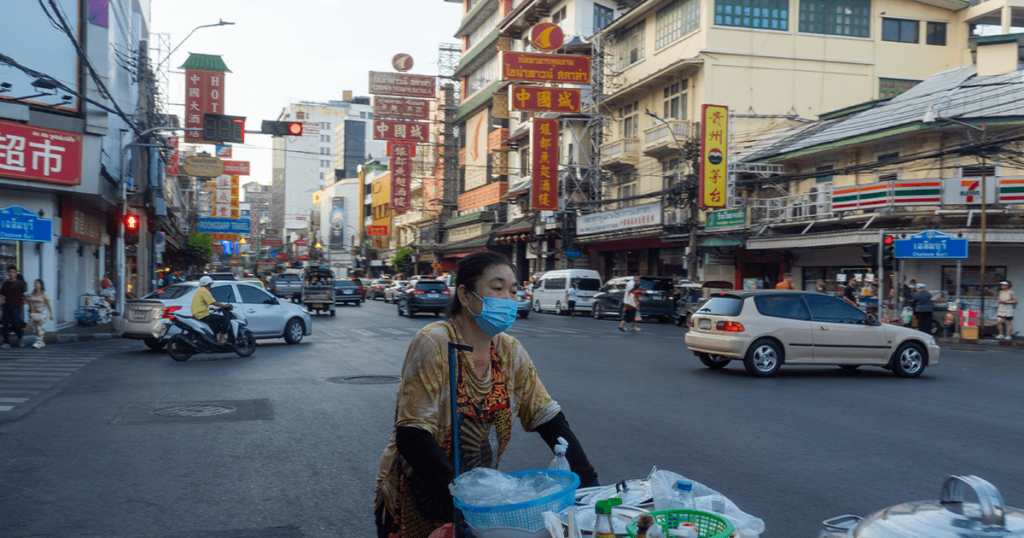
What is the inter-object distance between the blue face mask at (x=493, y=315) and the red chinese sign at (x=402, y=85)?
51806 mm

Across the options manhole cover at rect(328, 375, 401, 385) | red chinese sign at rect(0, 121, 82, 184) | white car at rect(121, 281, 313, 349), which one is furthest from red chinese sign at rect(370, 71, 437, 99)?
manhole cover at rect(328, 375, 401, 385)

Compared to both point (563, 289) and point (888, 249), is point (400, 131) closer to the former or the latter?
point (563, 289)

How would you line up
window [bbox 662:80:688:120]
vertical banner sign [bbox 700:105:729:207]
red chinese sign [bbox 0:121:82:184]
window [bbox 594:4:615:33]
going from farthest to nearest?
window [bbox 594:4:615:33], window [bbox 662:80:688:120], vertical banner sign [bbox 700:105:729:207], red chinese sign [bbox 0:121:82:184]

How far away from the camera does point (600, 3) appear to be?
46938 mm

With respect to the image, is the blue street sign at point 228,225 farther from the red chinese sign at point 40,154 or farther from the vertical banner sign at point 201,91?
the red chinese sign at point 40,154

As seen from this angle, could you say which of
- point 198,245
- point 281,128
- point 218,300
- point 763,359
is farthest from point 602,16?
point 763,359

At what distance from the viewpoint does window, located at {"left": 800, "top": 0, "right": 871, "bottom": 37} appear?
115 feet

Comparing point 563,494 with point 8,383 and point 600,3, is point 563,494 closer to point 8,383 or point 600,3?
point 8,383

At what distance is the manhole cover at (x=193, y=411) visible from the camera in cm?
888

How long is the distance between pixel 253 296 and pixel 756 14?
2605 cm

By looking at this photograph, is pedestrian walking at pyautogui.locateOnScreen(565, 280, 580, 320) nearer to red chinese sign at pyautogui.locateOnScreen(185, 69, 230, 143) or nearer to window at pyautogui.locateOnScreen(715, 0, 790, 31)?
window at pyautogui.locateOnScreen(715, 0, 790, 31)

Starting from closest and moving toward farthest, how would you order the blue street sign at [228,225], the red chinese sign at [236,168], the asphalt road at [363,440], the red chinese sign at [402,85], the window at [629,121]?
the asphalt road at [363,440]
the window at [629,121]
the blue street sign at [228,225]
the red chinese sign at [402,85]
the red chinese sign at [236,168]

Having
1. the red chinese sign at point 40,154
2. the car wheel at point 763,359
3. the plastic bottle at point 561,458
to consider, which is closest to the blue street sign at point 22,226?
the red chinese sign at point 40,154

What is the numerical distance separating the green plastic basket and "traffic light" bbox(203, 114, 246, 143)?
715 inches
